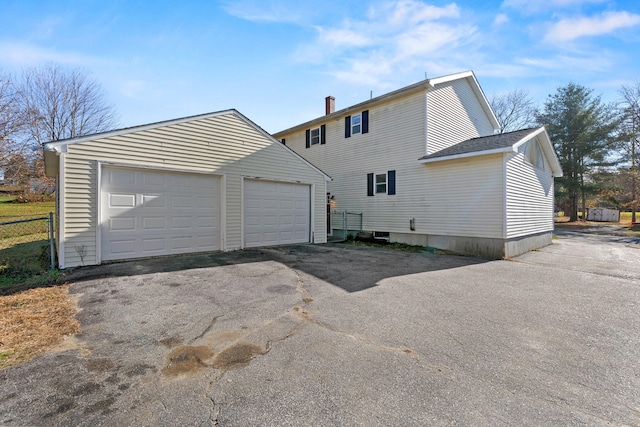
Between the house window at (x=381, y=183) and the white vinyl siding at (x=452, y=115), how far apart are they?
1.87 meters

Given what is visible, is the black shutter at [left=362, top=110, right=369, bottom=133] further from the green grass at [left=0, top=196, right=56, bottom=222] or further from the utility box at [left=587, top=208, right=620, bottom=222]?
the utility box at [left=587, top=208, right=620, bottom=222]

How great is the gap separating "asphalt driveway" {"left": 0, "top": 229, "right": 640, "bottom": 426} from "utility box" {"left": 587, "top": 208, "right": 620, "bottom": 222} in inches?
1244

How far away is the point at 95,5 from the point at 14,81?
17.2m

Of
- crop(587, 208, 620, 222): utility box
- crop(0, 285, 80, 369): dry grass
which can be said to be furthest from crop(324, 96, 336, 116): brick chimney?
crop(587, 208, 620, 222): utility box

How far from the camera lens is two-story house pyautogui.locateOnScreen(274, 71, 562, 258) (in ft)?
31.6

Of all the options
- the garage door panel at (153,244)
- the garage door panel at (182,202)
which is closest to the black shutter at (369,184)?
the garage door panel at (182,202)

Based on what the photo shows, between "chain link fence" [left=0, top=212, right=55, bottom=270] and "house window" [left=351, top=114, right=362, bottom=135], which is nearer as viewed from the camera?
"chain link fence" [left=0, top=212, right=55, bottom=270]

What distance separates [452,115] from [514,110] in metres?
20.1

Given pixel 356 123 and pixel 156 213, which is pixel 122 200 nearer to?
pixel 156 213

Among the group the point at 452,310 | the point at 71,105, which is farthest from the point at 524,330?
the point at 71,105

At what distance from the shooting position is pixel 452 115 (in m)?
12.7

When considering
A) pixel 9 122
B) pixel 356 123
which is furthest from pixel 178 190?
pixel 9 122

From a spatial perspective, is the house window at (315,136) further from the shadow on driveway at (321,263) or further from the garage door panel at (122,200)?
the garage door panel at (122,200)

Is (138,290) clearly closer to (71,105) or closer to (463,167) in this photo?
(463,167)
